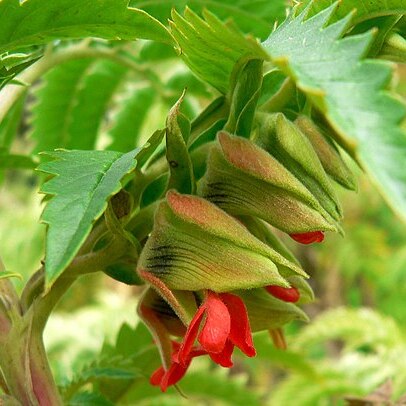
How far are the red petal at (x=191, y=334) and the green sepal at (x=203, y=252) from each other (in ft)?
0.06

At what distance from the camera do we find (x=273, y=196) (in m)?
0.53

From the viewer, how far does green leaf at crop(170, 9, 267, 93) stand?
481 mm

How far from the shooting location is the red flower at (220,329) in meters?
0.49

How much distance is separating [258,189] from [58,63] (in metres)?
0.41

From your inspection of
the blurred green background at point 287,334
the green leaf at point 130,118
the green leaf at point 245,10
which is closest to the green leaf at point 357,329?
the blurred green background at point 287,334

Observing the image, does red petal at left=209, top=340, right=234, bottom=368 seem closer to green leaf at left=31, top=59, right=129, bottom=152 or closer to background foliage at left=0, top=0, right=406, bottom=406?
background foliage at left=0, top=0, right=406, bottom=406

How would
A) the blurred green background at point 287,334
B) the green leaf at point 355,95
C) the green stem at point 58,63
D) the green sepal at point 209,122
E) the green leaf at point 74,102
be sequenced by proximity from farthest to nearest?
the green leaf at point 74,102 → the blurred green background at point 287,334 → the green stem at point 58,63 → the green sepal at point 209,122 → the green leaf at point 355,95

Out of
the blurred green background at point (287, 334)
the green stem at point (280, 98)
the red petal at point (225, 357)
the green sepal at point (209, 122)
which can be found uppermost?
the green stem at point (280, 98)

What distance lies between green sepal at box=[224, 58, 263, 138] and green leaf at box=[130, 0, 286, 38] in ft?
1.13

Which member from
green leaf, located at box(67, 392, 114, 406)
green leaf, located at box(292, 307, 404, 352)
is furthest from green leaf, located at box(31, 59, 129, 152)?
green leaf, located at box(292, 307, 404, 352)

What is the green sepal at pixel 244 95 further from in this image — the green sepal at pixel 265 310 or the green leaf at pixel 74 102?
the green leaf at pixel 74 102

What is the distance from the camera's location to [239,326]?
1.73 feet

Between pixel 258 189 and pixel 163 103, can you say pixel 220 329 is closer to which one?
pixel 258 189

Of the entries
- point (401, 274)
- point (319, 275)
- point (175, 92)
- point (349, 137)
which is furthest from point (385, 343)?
point (319, 275)
